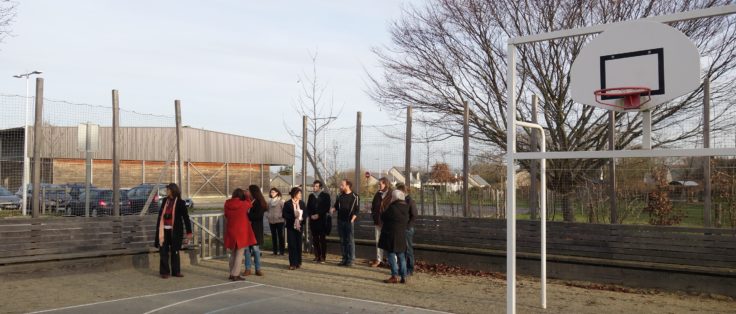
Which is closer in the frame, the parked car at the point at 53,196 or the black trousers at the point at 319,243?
the parked car at the point at 53,196

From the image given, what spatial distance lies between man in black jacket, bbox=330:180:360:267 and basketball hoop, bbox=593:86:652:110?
21.9 ft

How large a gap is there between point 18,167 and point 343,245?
5997 millimetres

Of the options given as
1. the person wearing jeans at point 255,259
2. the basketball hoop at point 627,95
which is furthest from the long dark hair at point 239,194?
the basketball hoop at point 627,95

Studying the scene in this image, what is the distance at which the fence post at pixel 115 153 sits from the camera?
1134cm

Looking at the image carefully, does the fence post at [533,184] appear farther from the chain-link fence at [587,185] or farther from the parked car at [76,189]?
Answer: the parked car at [76,189]

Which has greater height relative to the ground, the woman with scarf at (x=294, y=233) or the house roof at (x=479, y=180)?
the house roof at (x=479, y=180)

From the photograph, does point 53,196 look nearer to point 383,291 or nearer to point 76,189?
point 76,189

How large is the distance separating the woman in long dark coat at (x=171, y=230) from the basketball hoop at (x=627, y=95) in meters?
7.16

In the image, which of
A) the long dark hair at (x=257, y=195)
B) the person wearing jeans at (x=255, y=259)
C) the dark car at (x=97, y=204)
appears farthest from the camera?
the long dark hair at (x=257, y=195)

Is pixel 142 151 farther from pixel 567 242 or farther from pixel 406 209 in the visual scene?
pixel 567 242

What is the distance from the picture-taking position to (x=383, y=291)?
9359 mm

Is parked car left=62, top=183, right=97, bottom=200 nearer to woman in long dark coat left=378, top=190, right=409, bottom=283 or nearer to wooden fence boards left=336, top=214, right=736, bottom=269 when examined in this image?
woman in long dark coat left=378, top=190, right=409, bottom=283

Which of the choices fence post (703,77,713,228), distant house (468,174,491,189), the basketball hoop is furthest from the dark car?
fence post (703,77,713,228)

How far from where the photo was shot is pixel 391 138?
13180mm
